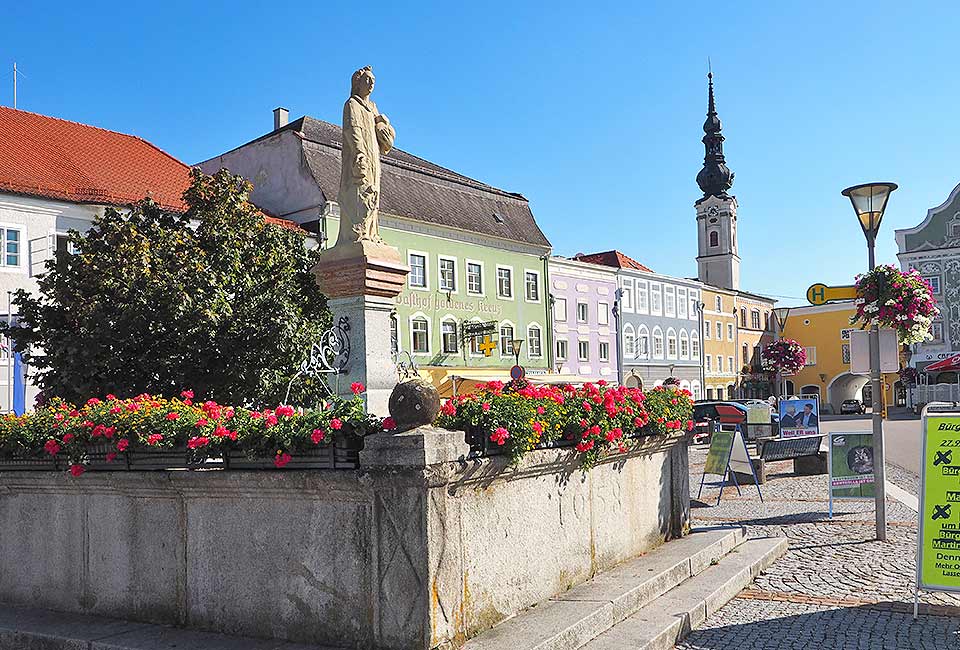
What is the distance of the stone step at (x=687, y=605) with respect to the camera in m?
5.54

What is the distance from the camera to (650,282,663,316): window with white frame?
57.1 metres

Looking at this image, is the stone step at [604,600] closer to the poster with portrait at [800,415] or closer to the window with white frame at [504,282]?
the poster with portrait at [800,415]

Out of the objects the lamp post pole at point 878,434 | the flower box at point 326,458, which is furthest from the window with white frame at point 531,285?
the flower box at point 326,458

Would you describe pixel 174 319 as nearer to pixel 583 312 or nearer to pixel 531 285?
pixel 531 285

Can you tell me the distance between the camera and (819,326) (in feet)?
244

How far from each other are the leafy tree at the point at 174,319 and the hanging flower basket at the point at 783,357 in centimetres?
5888

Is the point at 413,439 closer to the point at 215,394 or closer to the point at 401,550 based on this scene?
the point at 401,550

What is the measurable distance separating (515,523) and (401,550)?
1098 mm

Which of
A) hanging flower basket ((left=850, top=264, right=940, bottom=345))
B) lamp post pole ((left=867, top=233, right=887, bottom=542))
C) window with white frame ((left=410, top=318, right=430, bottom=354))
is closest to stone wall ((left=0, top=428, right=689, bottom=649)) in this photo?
lamp post pole ((left=867, top=233, right=887, bottom=542))

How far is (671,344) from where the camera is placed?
59406mm

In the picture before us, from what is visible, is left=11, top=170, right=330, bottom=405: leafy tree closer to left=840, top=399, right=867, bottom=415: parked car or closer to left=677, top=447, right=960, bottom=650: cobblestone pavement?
left=677, top=447, right=960, bottom=650: cobblestone pavement

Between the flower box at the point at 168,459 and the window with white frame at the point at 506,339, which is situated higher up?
the window with white frame at the point at 506,339

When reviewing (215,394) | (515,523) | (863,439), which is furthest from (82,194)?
(515,523)

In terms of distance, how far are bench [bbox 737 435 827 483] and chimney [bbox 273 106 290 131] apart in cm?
3005
